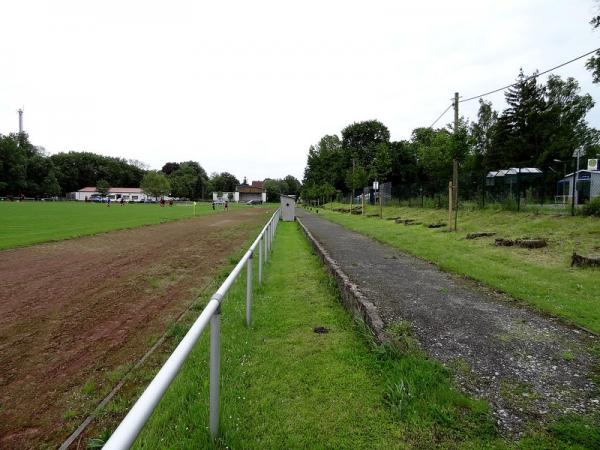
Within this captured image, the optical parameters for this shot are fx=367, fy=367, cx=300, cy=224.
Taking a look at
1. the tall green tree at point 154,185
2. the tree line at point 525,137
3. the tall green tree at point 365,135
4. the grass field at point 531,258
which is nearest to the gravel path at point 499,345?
the grass field at point 531,258

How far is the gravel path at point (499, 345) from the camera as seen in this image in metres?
2.89

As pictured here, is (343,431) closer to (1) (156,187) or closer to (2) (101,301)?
(2) (101,301)

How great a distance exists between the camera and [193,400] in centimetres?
315

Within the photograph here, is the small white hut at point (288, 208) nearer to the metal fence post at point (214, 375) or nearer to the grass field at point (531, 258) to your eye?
the grass field at point (531, 258)

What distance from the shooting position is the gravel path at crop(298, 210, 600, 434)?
2895mm

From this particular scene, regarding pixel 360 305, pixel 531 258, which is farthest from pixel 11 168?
pixel 531 258

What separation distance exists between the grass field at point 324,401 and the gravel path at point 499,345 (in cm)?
23

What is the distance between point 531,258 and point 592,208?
591 cm

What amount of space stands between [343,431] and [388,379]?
30.1 inches

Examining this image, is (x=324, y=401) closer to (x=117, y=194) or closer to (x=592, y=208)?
(x=592, y=208)

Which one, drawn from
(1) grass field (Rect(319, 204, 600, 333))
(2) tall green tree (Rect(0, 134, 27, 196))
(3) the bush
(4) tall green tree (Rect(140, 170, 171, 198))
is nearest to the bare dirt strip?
(1) grass field (Rect(319, 204, 600, 333))

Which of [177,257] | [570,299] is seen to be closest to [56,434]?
[570,299]

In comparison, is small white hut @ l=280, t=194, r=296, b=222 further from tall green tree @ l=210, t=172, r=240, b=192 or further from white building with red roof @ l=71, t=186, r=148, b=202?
tall green tree @ l=210, t=172, r=240, b=192

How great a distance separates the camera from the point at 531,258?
28.8 feet
